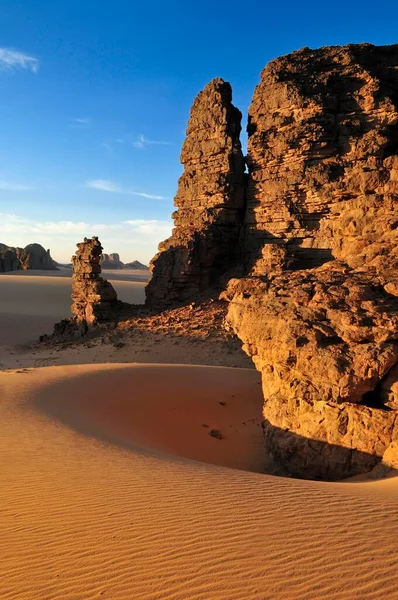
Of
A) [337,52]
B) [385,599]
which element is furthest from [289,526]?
[337,52]

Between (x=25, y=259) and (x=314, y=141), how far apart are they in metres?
72.8

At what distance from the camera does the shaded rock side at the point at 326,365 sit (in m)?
7.73

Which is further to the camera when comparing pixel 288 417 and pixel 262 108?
pixel 262 108

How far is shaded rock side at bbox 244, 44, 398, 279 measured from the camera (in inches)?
911

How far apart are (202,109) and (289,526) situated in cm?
2824

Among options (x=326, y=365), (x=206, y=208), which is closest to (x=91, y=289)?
(x=206, y=208)

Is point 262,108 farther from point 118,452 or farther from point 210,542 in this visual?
point 210,542

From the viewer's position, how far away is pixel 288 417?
9219 millimetres

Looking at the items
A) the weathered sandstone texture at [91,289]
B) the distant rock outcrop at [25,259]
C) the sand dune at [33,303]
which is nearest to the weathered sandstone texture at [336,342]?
the weathered sandstone texture at [91,289]

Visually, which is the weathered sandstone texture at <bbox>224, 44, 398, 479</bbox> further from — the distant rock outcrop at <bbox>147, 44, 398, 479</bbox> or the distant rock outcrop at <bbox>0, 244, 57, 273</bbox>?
the distant rock outcrop at <bbox>0, 244, 57, 273</bbox>

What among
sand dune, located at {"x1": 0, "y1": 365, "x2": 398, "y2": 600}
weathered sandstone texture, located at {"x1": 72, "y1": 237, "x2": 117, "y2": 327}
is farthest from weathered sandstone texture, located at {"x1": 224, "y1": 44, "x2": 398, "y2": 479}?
weathered sandstone texture, located at {"x1": 72, "y1": 237, "x2": 117, "y2": 327}

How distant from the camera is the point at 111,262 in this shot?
132875 mm

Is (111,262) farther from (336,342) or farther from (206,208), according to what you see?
(336,342)

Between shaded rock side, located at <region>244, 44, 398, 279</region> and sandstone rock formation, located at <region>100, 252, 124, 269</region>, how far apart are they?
102572 mm
